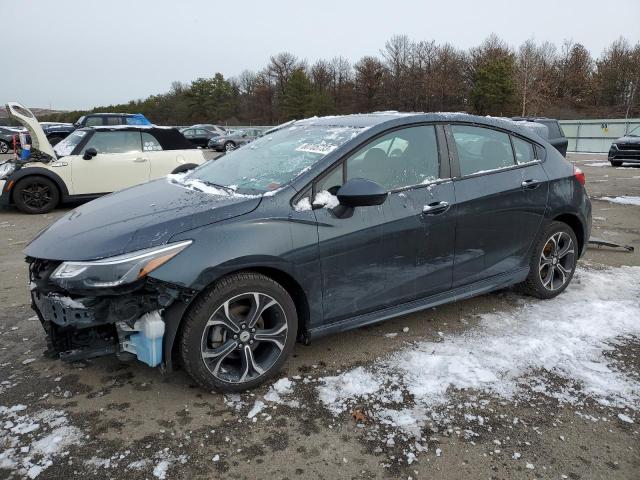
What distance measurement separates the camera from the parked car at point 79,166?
29.8 ft

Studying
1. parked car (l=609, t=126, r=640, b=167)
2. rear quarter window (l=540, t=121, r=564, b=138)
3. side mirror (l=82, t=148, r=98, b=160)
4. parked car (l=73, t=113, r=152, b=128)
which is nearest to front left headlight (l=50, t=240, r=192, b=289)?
side mirror (l=82, t=148, r=98, b=160)

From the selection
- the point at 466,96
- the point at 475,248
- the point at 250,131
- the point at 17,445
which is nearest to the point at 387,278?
the point at 475,248

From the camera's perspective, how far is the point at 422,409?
286 cm

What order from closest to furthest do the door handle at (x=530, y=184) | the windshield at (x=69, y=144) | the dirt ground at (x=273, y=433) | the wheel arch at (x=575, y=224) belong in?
1. the dirt ground at (x=273, y=433)
2. the door handle at (x=530, y=184)
3. the wheel arch at (x=575, y=224)
4. the windshield at (x=69, y=144)

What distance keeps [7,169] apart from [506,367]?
31.2ft

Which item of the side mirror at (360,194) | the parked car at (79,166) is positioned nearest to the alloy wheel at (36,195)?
the parked car at (79,166)

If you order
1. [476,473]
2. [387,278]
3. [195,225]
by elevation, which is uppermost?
[195,225]

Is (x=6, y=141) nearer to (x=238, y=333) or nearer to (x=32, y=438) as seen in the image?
(x=32, y=438)

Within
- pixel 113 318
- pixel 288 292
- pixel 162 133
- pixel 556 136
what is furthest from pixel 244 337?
pixel 556 136

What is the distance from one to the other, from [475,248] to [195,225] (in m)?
2.13

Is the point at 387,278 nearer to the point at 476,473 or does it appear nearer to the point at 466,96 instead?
the point at 476,473

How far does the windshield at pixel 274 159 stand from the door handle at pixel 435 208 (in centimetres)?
70

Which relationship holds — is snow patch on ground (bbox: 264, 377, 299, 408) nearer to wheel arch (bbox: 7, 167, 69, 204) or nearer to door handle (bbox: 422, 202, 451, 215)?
door handle (bbox: 422, 202, 451, 215)

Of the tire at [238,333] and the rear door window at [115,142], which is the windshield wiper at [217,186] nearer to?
the tire at [238,333]
